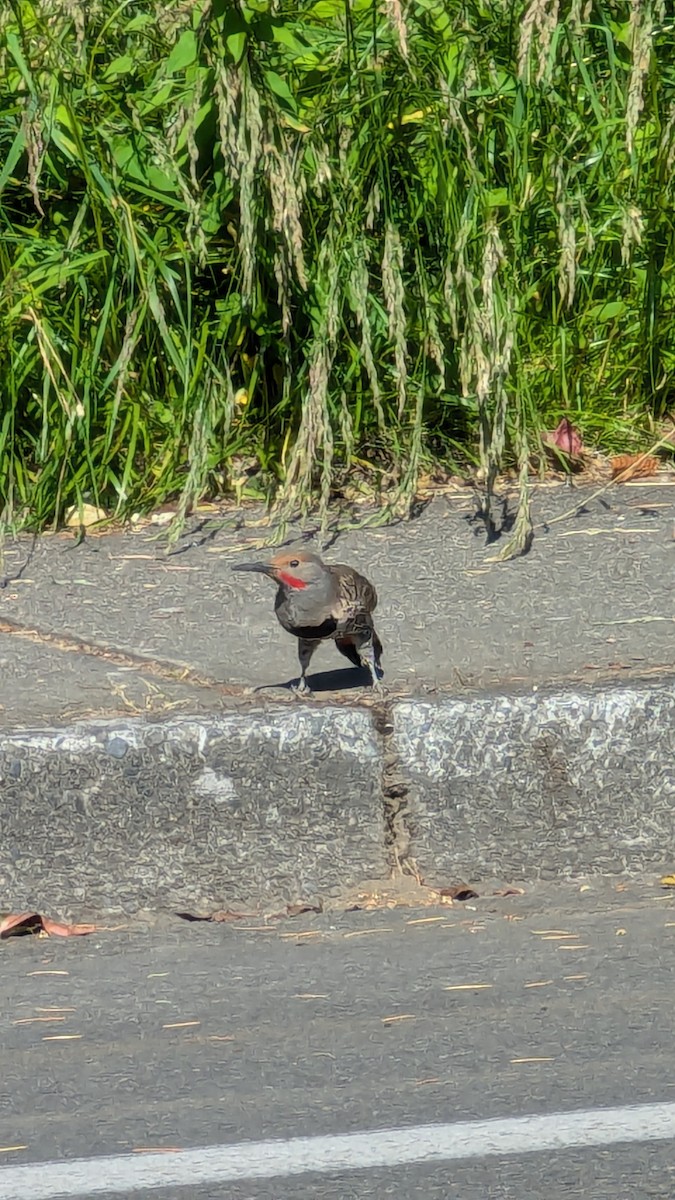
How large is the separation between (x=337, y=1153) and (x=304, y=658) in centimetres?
168

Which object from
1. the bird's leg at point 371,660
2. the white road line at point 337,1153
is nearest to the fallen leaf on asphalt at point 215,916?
the bird's leg at point 371,660

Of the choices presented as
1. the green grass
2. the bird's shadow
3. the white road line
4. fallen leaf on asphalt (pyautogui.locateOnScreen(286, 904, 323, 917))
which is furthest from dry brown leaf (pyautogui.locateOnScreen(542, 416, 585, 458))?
the white road line

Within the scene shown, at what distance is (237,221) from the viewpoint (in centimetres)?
577

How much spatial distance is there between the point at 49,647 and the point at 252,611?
23.5 inches

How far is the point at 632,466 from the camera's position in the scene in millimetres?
5895

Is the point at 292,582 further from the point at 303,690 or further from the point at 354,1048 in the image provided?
the point at 354,1048

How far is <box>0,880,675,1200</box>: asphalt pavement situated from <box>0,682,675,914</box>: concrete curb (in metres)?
0.10

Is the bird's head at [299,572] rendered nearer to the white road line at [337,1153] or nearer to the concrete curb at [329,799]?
the concrete curb at [329,799]

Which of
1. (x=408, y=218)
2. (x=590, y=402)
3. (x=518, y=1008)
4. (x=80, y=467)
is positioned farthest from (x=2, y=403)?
(x=518, y=1008)

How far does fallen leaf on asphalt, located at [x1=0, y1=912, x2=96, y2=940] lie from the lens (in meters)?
4.00

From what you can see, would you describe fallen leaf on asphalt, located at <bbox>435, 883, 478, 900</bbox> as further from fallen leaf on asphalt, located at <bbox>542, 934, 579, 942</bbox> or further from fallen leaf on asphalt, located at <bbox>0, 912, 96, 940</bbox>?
fallen leaf on asphalt, located at <bbox>0, 912, 96, 940</bbox>

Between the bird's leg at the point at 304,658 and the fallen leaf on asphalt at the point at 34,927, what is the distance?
31.1 inches

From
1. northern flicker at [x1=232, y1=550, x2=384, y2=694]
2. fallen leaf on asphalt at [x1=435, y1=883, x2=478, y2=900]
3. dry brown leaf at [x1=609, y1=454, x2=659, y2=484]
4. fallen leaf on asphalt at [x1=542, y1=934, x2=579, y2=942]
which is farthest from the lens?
dry brown leaf at [x1=609, y1=454, x2=659, y2=484]

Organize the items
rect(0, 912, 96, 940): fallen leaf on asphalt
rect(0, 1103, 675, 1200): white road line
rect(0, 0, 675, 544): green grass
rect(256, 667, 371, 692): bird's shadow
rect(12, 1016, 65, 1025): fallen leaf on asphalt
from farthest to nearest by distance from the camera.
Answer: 1. rect(0, 0, 675, 544): green grass
2. rect(256, 667, 371, 692): bird's shadow
3. rect(0, 912, 96, 940): fallen leaf on asphalt
4. rect(12, 1016, 65, 1025): fallen leaf on asphalt
5. rect(0, 1103, 675, 1200): white road line
